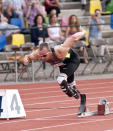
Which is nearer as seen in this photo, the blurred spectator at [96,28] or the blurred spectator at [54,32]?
the blurred spectator at [54,32]

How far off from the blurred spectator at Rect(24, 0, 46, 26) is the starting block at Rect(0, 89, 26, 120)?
26.3ft

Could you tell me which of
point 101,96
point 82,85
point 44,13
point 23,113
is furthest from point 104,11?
point 23,113

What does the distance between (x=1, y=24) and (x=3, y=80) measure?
7.55 feet

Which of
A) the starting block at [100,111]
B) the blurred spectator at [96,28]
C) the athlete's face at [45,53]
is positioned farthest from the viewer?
the blurred spectator at [96,28]

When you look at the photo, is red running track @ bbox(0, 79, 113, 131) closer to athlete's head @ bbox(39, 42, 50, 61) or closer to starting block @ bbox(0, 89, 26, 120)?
starting block @ bbox(0, 89, 26, 120)

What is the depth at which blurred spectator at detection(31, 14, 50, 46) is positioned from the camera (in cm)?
1636

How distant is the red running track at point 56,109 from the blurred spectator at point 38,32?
6.24 ft

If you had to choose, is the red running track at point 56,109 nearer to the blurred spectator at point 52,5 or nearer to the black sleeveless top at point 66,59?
the black sleeveless top at point 66,59

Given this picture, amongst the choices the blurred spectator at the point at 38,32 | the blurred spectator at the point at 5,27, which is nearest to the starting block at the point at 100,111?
the blurred spectator at the point at 38,32

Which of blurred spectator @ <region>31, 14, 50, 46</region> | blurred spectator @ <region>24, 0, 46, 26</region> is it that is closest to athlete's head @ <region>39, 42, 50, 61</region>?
blurred spectator @ <region>31, 14, 50, 46</region>

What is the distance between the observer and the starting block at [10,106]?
9.60 m

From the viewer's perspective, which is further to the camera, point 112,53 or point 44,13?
point 44,13

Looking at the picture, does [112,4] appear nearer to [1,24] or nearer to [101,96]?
[1,24]

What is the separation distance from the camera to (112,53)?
667 inches
